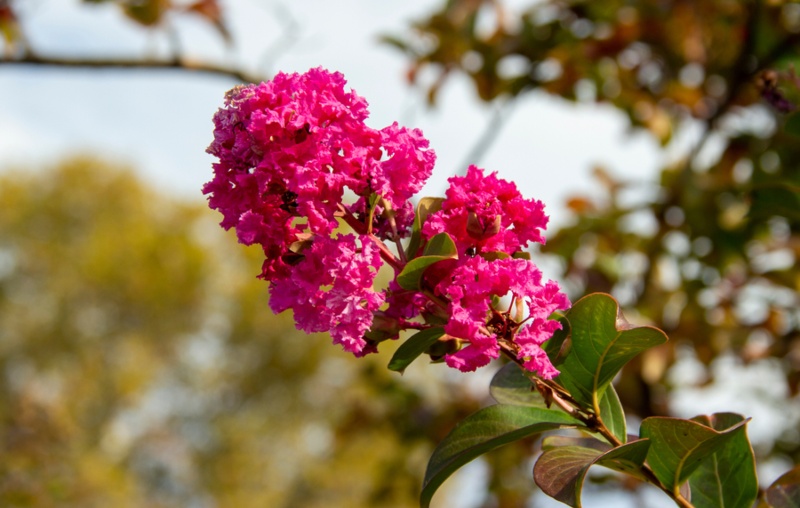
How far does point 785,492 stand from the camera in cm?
99

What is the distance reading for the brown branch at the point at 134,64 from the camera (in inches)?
99.2

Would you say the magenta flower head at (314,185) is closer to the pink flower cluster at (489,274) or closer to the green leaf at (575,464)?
the pink flower cluster at (489,274)

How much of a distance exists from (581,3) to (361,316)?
7.42ft

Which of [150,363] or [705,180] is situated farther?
[150,363]

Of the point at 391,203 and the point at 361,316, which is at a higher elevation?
the point at 391,203

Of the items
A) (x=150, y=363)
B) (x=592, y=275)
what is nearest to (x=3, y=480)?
(x=592, y=275)

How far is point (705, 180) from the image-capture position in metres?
2.51

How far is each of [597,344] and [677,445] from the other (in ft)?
0.43

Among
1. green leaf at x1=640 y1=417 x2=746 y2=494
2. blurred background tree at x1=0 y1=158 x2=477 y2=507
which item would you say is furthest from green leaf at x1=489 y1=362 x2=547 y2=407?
blurred background tree at x1=0 y1=158 x2=477 y2=507

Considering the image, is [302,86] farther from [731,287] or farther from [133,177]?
[133,177]

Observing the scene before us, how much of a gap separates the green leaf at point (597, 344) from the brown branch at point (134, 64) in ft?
6.08

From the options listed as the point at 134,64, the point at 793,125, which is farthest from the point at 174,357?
the point at 793,125

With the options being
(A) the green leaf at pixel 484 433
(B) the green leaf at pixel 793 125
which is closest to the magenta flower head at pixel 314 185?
(A) the green leaf at pixel 484 433

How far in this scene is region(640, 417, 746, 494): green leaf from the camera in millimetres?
826
